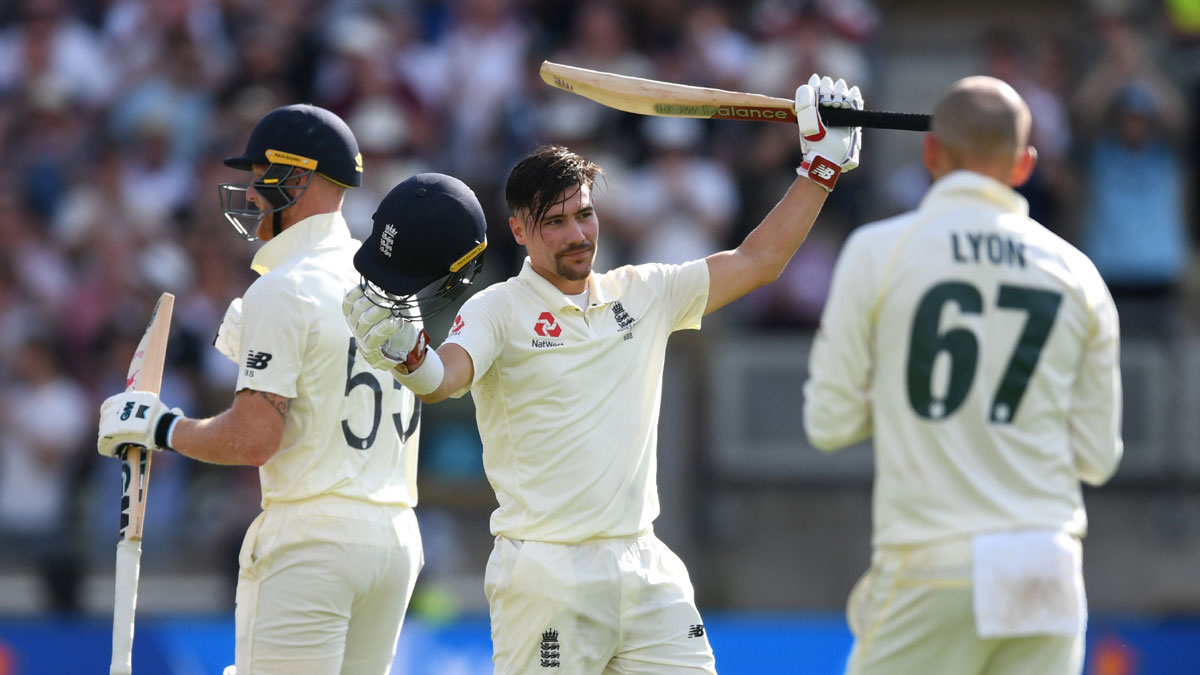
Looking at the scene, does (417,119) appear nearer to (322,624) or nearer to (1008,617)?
(322,624)

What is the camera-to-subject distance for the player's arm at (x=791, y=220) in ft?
16.5

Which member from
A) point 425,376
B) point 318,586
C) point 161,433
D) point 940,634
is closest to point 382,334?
point 425,376

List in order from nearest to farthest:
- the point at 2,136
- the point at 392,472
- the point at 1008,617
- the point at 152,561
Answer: the point at 1008,617
the point at 392,472
the point at 152,561
the point at 2,136

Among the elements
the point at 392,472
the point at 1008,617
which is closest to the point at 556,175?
the point at 392,472

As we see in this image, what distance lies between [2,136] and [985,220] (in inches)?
359

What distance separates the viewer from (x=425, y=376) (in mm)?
4301

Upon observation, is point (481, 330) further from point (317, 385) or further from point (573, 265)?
point (317, 385)

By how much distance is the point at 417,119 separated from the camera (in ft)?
35.6

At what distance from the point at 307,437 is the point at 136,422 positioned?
532 millimetres

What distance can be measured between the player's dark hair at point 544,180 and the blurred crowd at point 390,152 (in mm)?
4857

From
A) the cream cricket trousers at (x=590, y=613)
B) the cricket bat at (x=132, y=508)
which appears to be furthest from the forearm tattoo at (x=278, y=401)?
the cream cricket trousers at (x=590, y=613)

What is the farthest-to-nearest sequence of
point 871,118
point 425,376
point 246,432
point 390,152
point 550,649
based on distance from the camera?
point 390,152
point 871,118
point 246,432
point 550,649
point 425,376

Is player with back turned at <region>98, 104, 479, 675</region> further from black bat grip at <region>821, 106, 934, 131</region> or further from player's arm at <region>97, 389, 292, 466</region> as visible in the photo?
black bat grip at <region>821, 106, 934, 131</region>

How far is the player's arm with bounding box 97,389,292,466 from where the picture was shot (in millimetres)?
4719
